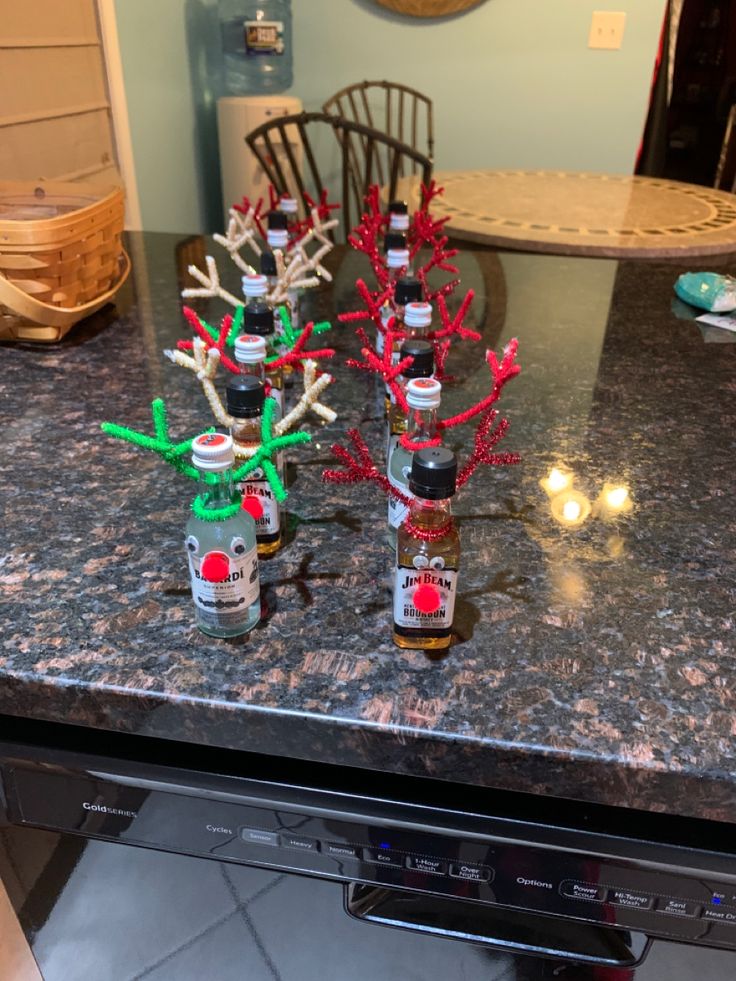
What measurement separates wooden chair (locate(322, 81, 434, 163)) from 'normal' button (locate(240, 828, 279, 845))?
289 cm

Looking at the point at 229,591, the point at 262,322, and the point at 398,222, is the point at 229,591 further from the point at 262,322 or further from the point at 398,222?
the point at 398,222

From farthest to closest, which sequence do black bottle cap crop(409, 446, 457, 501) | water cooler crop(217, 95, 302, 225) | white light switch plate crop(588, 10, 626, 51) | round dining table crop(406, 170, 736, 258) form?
1. white light switch plate crop(588, 10, 626, 51)
2. water cooler crop(217, 95, 302, 225)
3. round dining table crop(406, 170, 736, 258)
4. black bottle cap crop(409, 446, 457, 501)

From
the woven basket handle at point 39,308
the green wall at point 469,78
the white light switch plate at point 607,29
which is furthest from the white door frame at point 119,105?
the white light switch plate at point 607,29

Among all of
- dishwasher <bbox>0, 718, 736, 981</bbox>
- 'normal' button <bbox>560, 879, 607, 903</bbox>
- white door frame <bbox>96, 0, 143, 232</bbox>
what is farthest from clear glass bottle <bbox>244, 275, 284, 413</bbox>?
white door frame <bbox>96, 0, 143, 232</bbox>

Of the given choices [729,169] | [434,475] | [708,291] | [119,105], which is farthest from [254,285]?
[729,169]

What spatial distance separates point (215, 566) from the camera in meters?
0.51

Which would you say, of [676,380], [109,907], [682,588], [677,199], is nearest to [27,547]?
[109,907]

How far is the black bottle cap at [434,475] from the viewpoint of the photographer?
1.54 feet

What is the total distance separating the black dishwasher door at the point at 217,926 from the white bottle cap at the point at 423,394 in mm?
351

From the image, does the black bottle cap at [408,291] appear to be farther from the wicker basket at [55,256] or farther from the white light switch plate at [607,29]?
the white light switch plate at [607,29]

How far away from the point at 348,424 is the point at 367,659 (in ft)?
1.30

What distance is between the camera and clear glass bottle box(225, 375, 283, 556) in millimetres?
550

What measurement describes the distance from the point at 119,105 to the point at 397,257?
1.86 metres

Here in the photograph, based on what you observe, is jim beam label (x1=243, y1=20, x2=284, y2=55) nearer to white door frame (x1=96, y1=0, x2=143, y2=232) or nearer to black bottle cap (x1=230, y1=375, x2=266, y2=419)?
white door frame (x1=96, y1=0, x2=143, y2=232)
